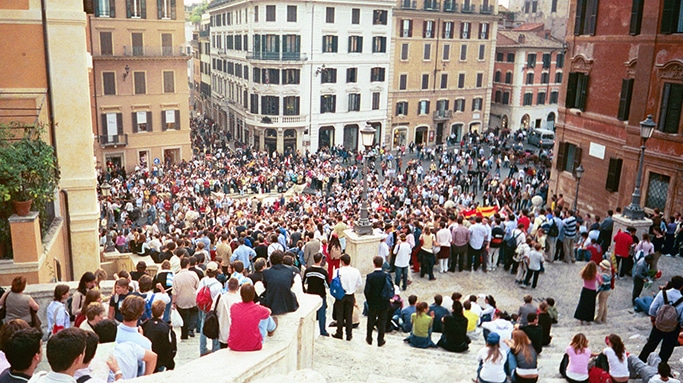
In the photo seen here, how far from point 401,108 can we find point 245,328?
155 ft

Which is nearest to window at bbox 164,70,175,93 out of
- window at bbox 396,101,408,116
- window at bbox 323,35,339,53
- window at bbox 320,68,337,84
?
window at bbox 320,68,337,84

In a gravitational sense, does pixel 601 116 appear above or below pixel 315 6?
below

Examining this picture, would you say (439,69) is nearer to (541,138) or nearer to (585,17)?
(541,138)

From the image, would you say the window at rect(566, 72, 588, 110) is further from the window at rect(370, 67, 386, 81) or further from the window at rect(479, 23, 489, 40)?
the window at rect(479, 23, 489, 40)

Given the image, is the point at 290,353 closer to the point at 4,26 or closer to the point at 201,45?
the point at 4,26

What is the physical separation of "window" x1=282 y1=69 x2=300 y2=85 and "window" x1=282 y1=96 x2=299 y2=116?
1285 mm

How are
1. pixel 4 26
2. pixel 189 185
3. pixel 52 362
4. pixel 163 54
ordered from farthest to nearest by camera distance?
pixel 163 54, pixel 189 185, pixel 4 26, pixel 52 362

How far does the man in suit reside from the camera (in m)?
9.17

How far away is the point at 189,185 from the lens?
32062 mm

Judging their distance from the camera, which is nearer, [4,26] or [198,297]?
[198,297]

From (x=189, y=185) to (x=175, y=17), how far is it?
13.5 meters

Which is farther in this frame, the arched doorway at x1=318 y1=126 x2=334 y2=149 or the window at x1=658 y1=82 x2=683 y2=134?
the arched doorway at x1=318 y1=126 x2=334 y2=149

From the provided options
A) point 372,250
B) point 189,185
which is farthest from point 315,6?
point 372,250

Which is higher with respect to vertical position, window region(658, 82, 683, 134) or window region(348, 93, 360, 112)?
window region(658, 82, 683, 134)
